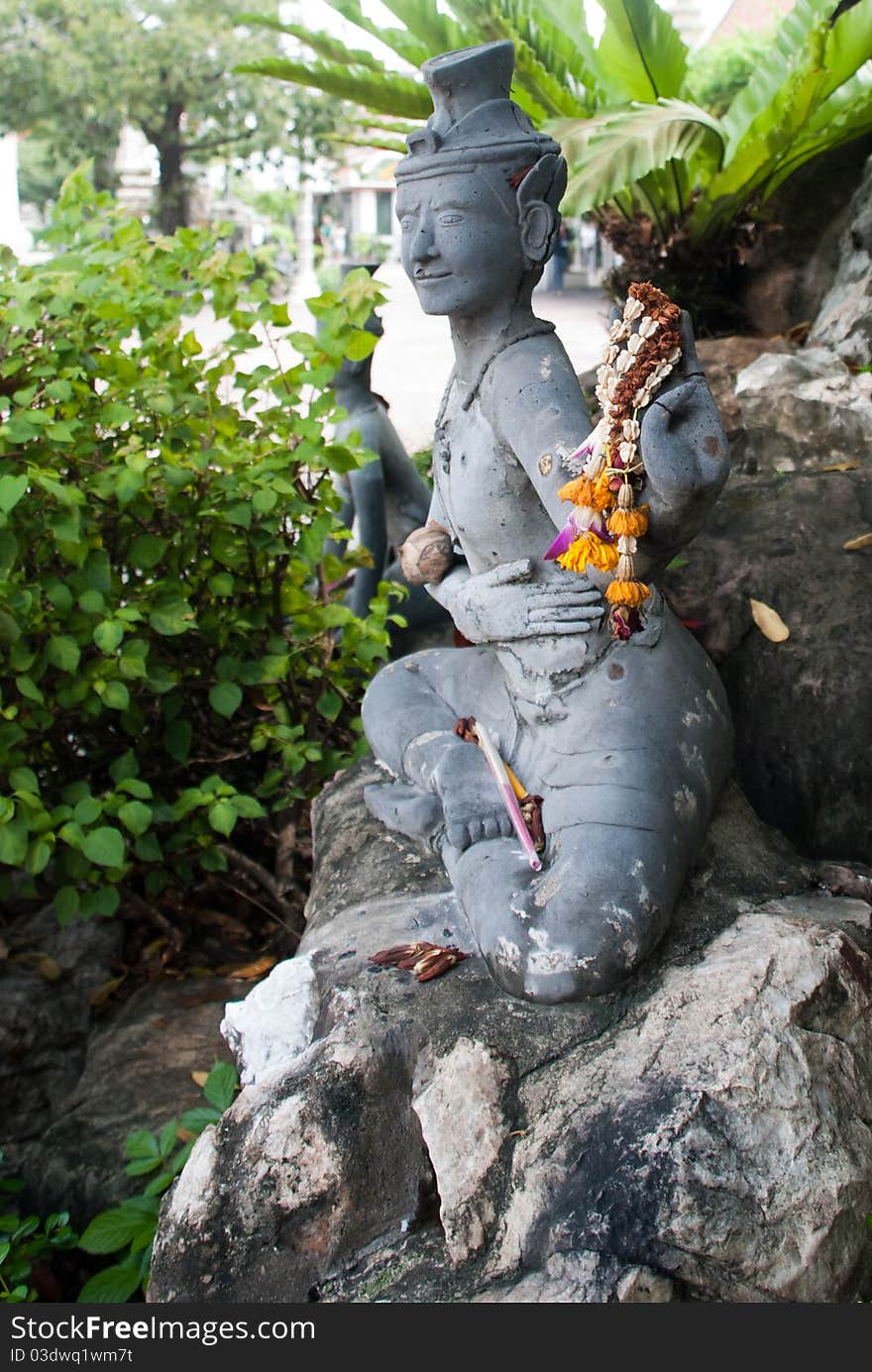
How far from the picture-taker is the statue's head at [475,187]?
Result: 2650mm

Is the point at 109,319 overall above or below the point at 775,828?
above

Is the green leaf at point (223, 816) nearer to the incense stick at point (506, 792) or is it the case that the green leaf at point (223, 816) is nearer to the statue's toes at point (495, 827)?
the incense stick at point (506, 792)

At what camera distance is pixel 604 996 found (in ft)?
7.70

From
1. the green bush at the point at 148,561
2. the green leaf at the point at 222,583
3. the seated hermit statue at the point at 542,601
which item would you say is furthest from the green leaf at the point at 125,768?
the seated hermit statue at the point at 542,601

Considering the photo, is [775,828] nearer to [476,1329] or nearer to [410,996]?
[410,996]

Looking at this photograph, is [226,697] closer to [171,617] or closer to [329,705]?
[171,617]

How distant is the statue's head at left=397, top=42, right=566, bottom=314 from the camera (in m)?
2.65

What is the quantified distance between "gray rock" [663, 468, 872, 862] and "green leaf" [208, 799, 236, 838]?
1.29 meters

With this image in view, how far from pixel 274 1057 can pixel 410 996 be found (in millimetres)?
302

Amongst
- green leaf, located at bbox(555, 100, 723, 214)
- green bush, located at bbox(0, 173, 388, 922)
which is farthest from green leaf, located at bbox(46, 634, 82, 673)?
green leaf, located at bbox(555, 100, 723, 214)

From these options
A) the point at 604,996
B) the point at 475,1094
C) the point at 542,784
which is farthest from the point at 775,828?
the point at 475,1094

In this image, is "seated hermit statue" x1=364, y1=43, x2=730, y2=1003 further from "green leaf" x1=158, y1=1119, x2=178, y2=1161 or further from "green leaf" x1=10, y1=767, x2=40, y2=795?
"green leaf" x1=10, y1=767, x2=40, y2=795

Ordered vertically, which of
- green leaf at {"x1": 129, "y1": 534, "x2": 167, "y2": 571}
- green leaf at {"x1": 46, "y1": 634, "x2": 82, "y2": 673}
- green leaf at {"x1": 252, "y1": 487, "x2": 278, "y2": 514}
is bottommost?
green leaf at {"x1": 46, "y1": 634, "x2": 82, "y2": 673}

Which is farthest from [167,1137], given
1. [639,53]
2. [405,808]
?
[639,53]
